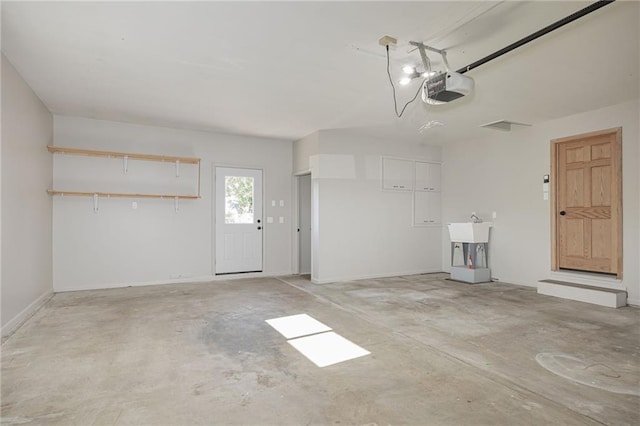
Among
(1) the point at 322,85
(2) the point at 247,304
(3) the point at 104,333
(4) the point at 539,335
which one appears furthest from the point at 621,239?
(3) the point at 104,333

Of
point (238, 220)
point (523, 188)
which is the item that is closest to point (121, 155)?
point (238, 220)

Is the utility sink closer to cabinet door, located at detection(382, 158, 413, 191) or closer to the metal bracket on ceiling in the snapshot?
cabinet door, located at detection(382, 158, 413, 191)

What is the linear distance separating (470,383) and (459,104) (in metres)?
3.78

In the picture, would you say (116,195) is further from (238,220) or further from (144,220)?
(238,220)

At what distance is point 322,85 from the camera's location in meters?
4.31

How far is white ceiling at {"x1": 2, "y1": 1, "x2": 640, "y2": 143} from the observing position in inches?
110

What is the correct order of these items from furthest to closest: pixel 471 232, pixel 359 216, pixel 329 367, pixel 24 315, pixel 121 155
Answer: pixel 359 216 → pixel 471 232 → pixel 121 155 → pixel 24 315 → pixel 329 367

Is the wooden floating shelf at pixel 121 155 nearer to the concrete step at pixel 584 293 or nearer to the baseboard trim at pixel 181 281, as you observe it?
the baseboard trim at pixel 181 281

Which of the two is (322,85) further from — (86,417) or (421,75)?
(86,417)

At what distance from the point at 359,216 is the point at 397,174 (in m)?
1.27

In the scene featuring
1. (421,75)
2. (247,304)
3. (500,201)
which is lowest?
(247,304)

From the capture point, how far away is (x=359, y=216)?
6758 millimetres

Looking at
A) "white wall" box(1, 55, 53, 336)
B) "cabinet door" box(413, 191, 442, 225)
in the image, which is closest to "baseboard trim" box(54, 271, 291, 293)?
"white wall" box(1, 55, 53, 336)

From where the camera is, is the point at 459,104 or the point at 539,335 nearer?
the point at 539,335
